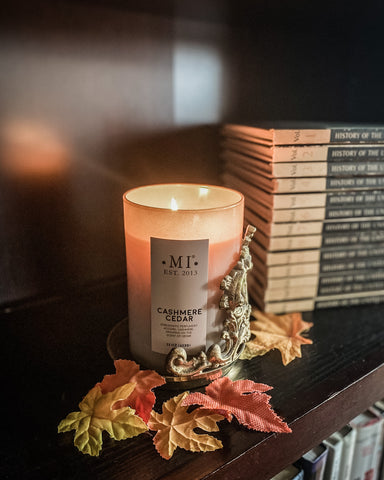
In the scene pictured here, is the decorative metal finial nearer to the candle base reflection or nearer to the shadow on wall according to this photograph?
the candle base reflection

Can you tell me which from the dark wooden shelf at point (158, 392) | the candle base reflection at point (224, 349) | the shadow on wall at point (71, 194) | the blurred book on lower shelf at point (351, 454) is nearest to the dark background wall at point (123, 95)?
the shadow on wall at point (71, 194)

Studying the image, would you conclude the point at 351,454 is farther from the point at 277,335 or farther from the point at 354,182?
the point at 354,182

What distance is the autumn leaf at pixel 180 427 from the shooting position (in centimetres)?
40

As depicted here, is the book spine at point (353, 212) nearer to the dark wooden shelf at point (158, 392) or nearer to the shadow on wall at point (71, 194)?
the dark wooden shelf at point (158, 392)

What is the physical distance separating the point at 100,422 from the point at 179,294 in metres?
0.15

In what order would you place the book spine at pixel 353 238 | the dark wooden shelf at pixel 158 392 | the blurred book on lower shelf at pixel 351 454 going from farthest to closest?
the book spine at pixel 353 238, the blurred book on lower shelf at pixel 351 454, the dark wooden shelf at pixel 158 392

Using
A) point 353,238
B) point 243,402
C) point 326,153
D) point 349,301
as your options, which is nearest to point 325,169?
point 326,153

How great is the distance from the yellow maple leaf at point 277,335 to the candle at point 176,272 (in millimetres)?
92

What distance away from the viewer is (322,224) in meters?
0.63

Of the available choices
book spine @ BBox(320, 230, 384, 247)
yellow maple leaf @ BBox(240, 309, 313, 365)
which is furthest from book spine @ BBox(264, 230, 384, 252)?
yellow maple leaf @ BBox(240, 309, 313, 365)

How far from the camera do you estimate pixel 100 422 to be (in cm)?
42

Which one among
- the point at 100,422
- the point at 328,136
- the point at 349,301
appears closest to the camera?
the point at 100,422

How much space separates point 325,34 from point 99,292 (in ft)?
2.13

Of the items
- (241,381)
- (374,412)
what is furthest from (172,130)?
(374,412)
